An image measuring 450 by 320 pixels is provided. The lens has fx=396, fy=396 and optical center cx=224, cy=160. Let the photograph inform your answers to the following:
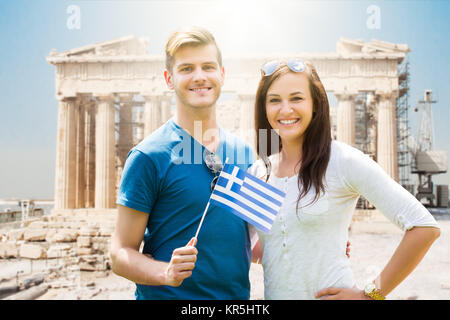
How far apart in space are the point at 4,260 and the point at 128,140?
1756 centimetres

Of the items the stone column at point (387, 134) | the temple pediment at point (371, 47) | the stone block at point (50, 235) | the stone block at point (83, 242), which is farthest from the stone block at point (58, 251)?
the temple pediment at point (371, 47)

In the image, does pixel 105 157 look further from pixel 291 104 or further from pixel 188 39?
pixel 291 104

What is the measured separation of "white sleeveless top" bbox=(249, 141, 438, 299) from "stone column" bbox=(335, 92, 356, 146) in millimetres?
23621

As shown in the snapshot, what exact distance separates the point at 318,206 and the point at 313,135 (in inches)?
20.0

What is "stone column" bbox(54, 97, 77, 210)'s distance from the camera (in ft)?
85.9

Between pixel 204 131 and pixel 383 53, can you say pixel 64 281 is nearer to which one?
pixel 204 131

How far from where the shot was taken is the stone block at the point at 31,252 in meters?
15.1

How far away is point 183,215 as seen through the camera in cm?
272

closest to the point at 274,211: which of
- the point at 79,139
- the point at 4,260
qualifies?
the point at 4,260

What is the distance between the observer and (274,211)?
103 inches

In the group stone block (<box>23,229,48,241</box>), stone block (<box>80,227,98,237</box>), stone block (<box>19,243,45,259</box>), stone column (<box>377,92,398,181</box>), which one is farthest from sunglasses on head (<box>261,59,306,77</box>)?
stone column (<box>377,92,398,181</box>)

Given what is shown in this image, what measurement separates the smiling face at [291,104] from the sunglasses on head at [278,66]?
44mm

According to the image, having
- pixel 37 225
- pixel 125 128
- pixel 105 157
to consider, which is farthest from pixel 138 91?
pixel 37 225
